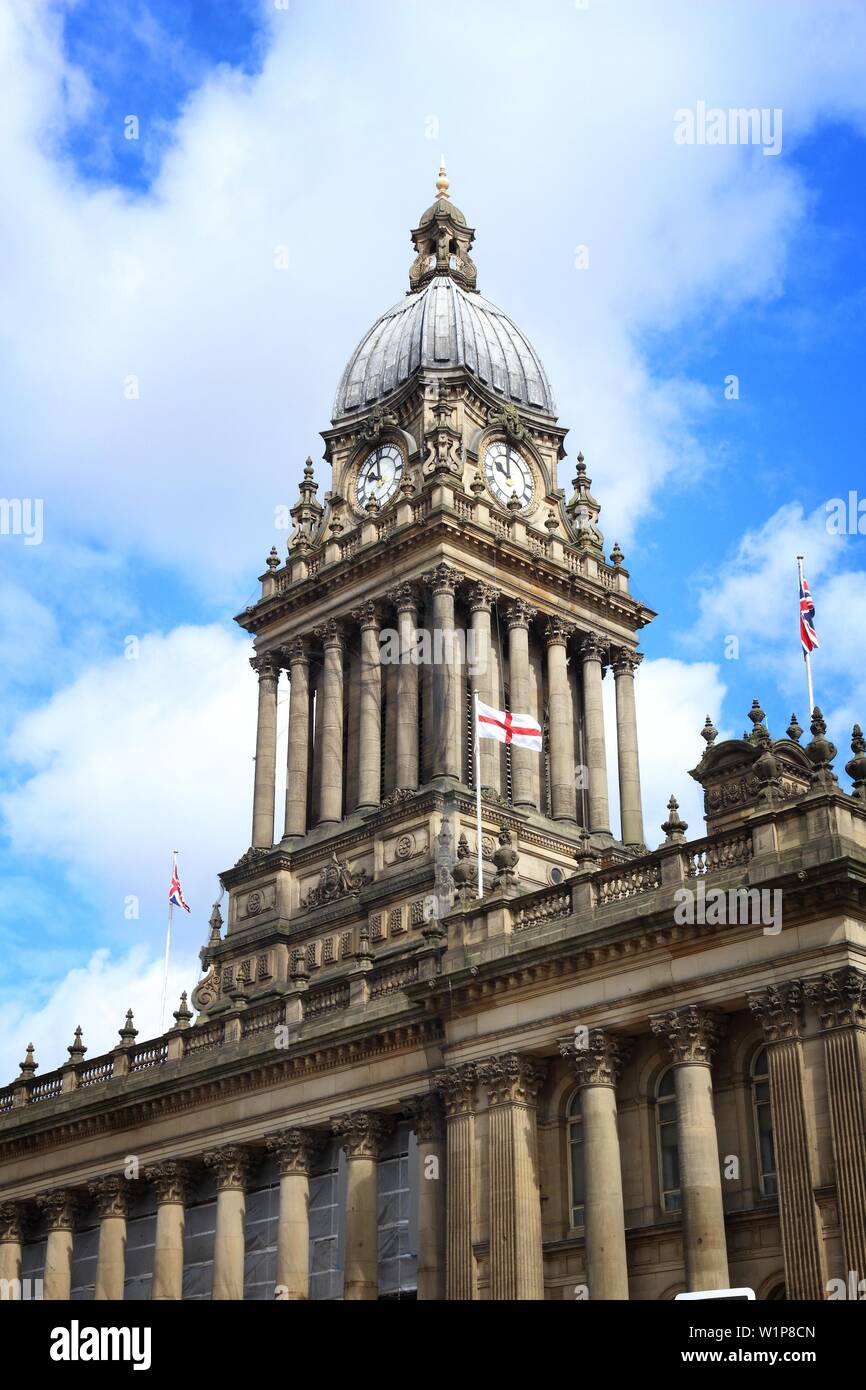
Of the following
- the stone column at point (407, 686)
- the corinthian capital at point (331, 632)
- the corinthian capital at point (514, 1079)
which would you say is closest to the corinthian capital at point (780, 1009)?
the corinthian capital at point (514, 1079)

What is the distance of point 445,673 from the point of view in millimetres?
62094

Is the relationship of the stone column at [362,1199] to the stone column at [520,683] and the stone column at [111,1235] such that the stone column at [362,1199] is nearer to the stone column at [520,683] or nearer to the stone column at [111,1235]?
the stone column at [111,1235]

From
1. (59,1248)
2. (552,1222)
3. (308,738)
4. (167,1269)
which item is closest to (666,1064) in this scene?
(552,1222)

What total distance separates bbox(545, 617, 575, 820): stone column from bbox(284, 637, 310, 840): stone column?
371 inches

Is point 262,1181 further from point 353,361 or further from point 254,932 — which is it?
point 353,361

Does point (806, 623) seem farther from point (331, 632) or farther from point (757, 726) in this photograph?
point (331, 632)

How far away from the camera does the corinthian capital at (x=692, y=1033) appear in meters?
37.7

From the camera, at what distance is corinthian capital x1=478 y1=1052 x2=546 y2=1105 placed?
135 feet

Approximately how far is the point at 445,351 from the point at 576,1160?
128 ft

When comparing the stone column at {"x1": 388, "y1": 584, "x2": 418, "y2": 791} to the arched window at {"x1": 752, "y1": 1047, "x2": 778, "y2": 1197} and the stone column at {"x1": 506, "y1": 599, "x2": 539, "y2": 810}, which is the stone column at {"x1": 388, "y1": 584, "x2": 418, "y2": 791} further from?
the arched window at {"x1": 752, "y1": 1047, "x2": 778, "y2": 1197}

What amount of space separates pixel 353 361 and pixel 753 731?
32.2 m

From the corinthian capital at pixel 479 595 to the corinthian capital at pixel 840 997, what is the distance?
30.1 metres

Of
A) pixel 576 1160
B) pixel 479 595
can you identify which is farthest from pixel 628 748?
pixel 576 1160
